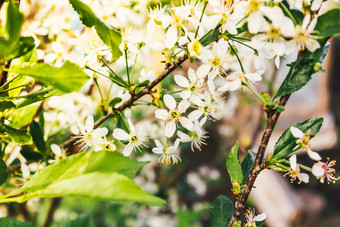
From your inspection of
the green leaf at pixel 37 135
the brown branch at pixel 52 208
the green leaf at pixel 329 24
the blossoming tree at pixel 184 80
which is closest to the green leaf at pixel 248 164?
the blossoming tree at pixel 184 80

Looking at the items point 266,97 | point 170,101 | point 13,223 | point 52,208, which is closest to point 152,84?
point 170,101

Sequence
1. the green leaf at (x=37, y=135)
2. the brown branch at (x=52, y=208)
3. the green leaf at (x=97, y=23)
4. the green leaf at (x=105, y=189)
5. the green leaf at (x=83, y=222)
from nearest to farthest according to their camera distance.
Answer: the green leaf at (x=105, y=189) → the green leaf at (x=97, y=23) → the green leaf at (x=37, y=135) → the green leaf at (x=83, y=222) → the brown branch at (x=52, y=208)

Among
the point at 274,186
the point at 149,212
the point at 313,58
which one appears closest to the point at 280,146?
the point at 313,58

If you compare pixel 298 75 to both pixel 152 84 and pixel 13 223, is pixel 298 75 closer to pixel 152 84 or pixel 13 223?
pixel 152 84

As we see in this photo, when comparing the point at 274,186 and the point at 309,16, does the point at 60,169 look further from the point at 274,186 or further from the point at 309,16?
the point at 274,186

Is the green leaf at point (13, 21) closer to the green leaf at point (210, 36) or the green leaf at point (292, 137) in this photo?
the green leaf at point (210, 36)

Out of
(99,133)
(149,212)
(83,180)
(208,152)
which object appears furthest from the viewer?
(208,152)

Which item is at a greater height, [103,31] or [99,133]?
[103,31]

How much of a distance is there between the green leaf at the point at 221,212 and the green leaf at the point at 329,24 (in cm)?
29

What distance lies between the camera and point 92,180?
12.7 inches

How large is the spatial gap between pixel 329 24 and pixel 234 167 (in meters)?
0.20

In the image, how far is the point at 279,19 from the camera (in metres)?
0.34

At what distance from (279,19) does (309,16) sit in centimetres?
4

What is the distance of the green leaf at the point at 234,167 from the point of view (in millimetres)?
443
